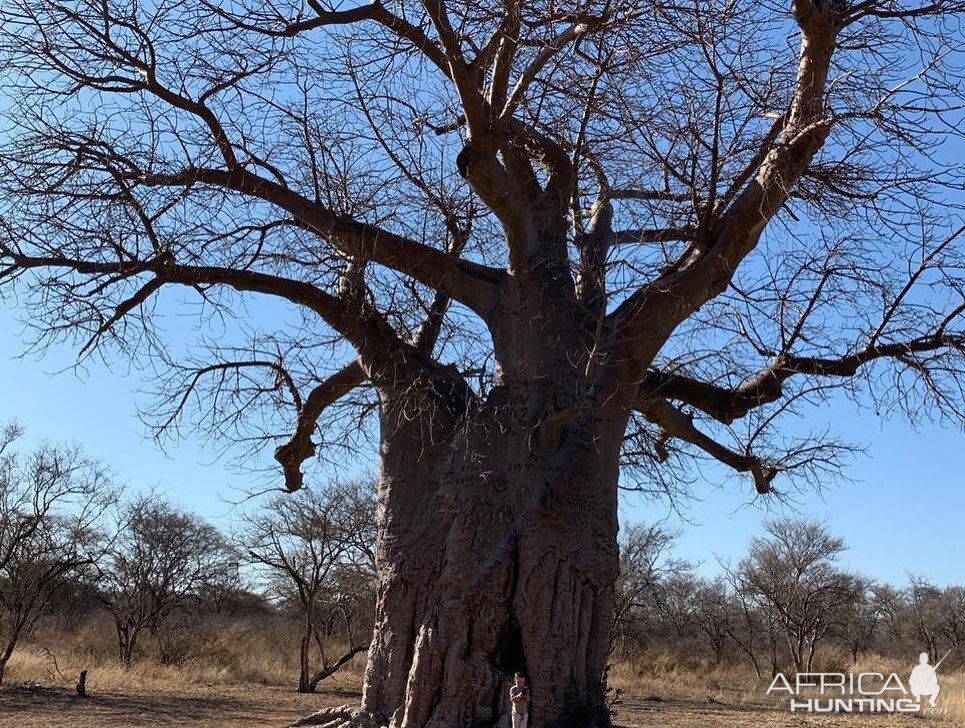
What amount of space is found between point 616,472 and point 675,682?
13.9 meters

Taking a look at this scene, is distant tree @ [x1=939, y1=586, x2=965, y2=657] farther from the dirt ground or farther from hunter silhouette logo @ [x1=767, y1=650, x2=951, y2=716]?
the dirt ground

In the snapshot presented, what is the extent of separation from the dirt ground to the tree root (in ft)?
5.76

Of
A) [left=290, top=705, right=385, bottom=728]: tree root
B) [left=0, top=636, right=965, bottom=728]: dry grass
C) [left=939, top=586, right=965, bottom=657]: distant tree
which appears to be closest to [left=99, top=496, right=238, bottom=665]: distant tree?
[left=0, top=636, right=965, bottom=728]: dry grass

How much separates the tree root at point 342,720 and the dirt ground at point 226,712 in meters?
1.76

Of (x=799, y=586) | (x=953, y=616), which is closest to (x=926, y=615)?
(x=953, y=616)

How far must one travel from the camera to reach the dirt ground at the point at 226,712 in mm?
8109

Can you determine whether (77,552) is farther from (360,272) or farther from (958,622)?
(958,622)

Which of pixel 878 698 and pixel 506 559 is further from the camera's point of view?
pixel 878 698

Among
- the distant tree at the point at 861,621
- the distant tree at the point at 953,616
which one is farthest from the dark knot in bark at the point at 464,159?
the distant tree at the point at 953,616

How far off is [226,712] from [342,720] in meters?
4.16

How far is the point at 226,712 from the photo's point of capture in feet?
30.8

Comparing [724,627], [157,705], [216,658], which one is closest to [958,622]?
[724,627]

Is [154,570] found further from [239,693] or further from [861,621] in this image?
[861,621]

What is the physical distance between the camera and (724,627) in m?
24.9
